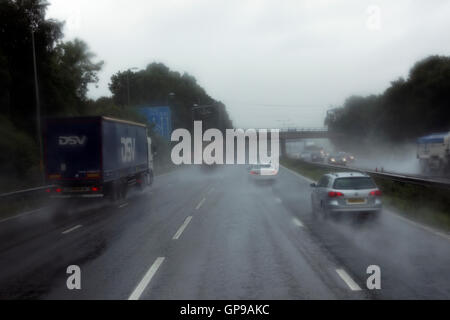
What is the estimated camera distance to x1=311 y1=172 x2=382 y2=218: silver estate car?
15.5 meters

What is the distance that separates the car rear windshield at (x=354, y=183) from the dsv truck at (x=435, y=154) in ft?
80.0

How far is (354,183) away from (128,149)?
13.9 m

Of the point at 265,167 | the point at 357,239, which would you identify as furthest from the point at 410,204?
the point at 265,167

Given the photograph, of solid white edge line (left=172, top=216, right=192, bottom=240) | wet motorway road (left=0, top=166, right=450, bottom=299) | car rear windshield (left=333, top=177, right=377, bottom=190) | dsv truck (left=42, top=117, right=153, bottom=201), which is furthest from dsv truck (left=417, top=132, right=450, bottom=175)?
solid white edge line (left=172, top=216, right=192, bottom=240)

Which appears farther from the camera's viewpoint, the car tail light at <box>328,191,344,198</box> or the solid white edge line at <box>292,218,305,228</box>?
the car tail light at <box>328,191,344,198</box>

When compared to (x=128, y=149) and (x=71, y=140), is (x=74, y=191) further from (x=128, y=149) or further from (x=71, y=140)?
(x=128, y=149)

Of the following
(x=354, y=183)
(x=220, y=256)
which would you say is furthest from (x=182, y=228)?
(x=354, y=183)

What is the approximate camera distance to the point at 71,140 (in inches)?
873

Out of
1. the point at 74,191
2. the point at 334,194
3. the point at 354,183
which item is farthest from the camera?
the point at 74,191

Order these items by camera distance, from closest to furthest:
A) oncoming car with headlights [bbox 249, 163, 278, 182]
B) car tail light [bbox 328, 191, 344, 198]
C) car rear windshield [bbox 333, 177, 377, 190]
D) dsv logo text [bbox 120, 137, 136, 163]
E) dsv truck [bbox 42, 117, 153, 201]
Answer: car tail light [bbox 328, 191, 344, 198] < car rear windshield [bbox 333, 177, 377, 190] < dsv truck [bbox 42, 117, 153, 201] < dsv logo text [bbox 120, 137, 136, 163] < oncoming car with headlights [bbox 249, 163, 278, 182]

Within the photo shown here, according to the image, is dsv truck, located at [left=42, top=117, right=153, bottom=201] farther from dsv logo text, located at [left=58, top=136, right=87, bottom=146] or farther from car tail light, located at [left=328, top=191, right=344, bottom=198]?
car tail light, located at [left=328, top=191, right=344, bottom=198]

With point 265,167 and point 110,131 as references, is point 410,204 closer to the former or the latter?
point 110,131

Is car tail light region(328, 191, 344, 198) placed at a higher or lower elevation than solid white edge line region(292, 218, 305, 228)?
higher
